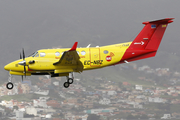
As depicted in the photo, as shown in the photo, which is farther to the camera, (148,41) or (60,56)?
(148,41)

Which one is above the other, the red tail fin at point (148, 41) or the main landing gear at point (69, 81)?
the red tail fin at point (148, 41)

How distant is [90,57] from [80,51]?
1.53 metres

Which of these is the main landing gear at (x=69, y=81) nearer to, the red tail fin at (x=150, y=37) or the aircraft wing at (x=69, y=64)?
the aircraft wing at (x=69, y=64)

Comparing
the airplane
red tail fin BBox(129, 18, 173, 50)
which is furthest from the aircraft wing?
red tail fin BBox(129, 18, 173, 50)

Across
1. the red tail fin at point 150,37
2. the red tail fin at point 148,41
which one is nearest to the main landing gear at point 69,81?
the red tail fin at point 148,41

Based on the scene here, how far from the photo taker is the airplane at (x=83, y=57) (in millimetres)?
39094

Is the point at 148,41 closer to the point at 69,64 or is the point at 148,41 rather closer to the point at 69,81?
the point at 69,64

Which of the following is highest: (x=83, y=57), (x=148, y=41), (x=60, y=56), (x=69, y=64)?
(x=148, y=41)

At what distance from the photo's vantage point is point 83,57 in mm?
40312

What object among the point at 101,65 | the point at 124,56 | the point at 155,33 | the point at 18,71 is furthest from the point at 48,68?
the point at 155,33

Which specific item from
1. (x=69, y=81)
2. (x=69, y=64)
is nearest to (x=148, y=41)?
(x=69, y=64)

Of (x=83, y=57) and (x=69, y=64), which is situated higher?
(x=83, y=57)

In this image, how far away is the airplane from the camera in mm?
39094

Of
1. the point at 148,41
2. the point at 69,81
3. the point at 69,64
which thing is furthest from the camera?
the point at 148,41
